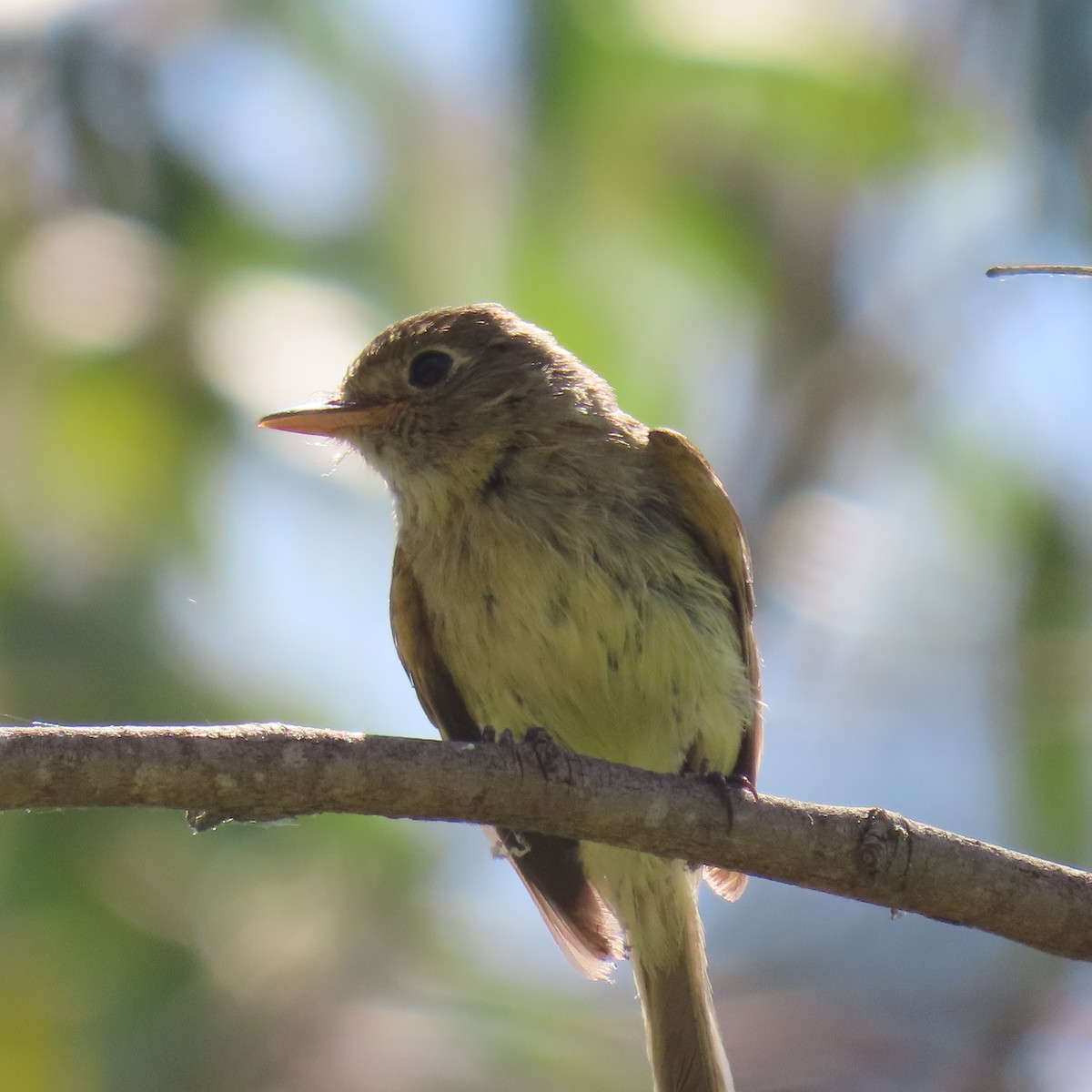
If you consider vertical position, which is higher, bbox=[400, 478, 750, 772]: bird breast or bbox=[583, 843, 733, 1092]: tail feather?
bbox=[400, 478, 750, 772]: bird breast

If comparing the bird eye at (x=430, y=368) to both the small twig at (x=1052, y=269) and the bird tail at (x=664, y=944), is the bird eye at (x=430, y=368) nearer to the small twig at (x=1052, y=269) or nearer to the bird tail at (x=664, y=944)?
the bird tail at (x=664, y=944)

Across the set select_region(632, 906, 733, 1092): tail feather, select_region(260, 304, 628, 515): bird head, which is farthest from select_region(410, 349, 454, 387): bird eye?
select_region(632, 906, 733, 1092): tail feather

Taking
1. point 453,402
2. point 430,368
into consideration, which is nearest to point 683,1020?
point 453,402

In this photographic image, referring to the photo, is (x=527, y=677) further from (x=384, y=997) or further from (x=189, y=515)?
(x=384, y=997)

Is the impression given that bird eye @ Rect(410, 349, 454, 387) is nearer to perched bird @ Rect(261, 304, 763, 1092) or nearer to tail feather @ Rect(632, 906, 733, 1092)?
perched bird @ Rect(261, 304, 763, 1092)

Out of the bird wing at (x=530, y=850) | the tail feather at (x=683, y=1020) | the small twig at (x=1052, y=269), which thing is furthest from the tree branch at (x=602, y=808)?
the tail feather at (x=683, y=1020)

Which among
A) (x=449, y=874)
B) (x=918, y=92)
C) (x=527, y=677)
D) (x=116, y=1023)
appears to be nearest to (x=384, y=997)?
(x=449, y=874)
